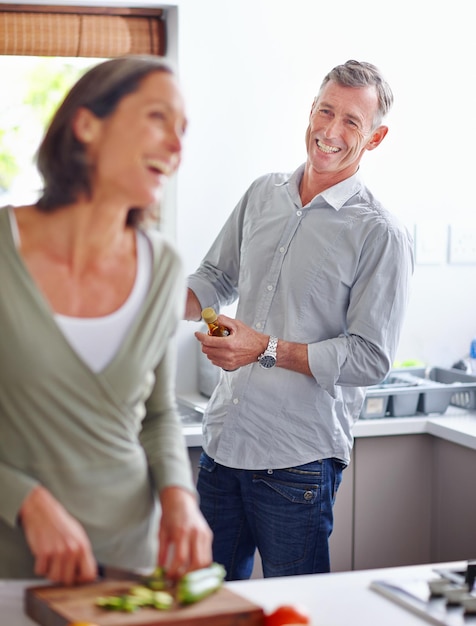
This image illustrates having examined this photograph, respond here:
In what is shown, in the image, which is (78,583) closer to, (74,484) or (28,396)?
(74,484)

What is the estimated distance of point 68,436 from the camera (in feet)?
3.32

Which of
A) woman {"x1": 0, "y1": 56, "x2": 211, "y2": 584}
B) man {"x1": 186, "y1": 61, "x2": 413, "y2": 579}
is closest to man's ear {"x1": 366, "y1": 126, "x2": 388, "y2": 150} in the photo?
man {"x1": 186, "y1": 61, "x2": 413, "y2": 579}

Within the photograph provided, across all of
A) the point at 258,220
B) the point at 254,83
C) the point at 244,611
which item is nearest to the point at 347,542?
the point at 258,220

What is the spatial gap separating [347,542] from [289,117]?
1222 millimetres

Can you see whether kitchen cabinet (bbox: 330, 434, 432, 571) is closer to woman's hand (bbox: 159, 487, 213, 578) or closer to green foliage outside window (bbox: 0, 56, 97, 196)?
green foliage outside window (bbox: 0, 56, 97, 196)

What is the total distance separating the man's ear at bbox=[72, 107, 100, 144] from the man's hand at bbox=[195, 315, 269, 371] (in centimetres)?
87

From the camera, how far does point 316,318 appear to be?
1974 millimetres

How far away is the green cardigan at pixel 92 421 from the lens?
3.22ft

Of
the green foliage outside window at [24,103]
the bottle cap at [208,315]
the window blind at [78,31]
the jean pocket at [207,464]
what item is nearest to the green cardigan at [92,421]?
the bottle cap at [208,315]

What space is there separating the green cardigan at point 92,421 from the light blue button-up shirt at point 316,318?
0.84 metres

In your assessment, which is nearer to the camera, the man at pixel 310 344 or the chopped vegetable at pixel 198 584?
the chopped vegetable at pixel 198 584

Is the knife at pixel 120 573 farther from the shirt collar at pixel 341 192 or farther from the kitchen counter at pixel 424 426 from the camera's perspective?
the kitchen counter at pixel 424 426

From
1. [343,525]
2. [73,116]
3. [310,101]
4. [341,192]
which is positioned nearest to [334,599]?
[73,116]

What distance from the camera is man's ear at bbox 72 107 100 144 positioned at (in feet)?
3.29
